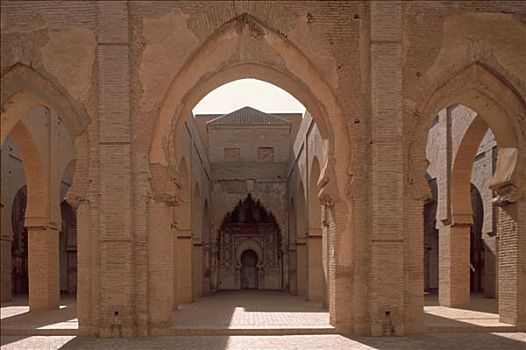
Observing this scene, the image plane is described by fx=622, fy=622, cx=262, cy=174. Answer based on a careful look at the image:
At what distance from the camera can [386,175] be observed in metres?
10.8

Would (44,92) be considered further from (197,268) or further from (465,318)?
(197,268)

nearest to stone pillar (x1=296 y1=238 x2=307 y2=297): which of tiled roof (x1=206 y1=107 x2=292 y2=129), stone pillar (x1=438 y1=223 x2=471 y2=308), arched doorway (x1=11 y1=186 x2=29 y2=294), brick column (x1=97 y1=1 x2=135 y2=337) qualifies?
stone pillar (x1=438 y1=223 x2=471 y2=308)

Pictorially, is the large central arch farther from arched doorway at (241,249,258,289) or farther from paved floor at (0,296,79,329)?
arched doorway at (241,249,258,289)

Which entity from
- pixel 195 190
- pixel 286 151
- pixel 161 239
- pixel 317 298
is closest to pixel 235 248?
pixel 286 151

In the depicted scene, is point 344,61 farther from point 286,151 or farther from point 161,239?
point 286,151

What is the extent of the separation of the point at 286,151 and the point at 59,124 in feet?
50.9

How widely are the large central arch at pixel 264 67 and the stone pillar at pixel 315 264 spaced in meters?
6.58

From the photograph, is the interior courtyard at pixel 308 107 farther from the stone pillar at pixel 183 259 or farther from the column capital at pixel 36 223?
the stone pillar at pixel 183 259

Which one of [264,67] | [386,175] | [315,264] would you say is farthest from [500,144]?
[315,264]

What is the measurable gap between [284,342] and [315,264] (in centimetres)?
801

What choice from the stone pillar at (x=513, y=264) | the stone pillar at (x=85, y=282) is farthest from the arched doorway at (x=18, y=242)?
the stone pillar at (x=513, y=264)

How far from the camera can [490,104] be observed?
11742mm

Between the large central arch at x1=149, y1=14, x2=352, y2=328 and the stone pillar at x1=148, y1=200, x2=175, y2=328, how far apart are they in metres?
0.89

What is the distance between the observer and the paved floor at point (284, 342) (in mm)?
9633
